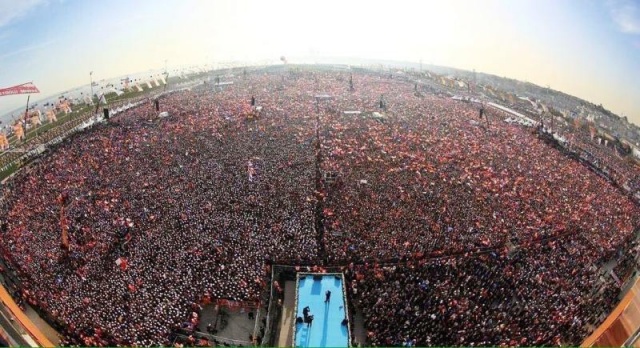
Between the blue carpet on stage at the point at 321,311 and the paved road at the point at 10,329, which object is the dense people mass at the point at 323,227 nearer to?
the blue carpet on stage at the point at 321,311

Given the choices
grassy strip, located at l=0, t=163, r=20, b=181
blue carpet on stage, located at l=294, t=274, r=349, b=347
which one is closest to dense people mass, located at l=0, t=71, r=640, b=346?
blue carpet on stage, located at l=294, t=274, r=349, b=347

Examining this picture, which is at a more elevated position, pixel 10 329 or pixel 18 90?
pixel 18 90

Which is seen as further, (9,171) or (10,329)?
(9,171)

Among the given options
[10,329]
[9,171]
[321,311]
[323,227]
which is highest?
[9,171]

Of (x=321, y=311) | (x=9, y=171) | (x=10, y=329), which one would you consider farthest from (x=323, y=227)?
(x=9, y=171)

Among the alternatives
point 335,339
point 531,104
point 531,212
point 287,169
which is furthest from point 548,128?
point 335,339

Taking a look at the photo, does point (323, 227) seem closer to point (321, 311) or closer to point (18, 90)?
point (321, 311)

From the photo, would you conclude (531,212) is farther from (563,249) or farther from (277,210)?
(277,210)

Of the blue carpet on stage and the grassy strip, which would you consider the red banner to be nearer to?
the grassy strip
